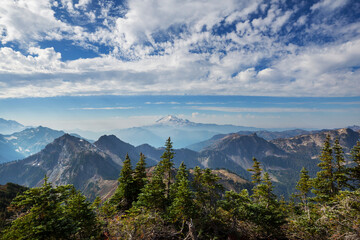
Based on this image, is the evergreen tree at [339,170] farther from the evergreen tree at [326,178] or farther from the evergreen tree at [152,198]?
the evergreen tree at [152,198]

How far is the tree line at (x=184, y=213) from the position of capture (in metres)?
16.2

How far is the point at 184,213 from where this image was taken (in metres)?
24.2

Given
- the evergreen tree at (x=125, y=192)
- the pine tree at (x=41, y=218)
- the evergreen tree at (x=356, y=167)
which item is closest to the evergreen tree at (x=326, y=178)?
the evergreen tree at (x=356, y=167)

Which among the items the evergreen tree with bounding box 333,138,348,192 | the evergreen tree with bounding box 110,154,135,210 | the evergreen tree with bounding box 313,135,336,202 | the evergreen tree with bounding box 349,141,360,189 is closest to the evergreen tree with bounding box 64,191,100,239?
the evergreen tree with bounding box 110,154,135,210

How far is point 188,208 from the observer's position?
24516 millimetres

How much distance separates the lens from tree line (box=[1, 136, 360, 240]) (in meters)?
16.2

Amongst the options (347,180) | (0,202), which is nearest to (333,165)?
(347,180)

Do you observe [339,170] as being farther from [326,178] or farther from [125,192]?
[125,192]

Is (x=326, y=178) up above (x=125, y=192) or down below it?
above

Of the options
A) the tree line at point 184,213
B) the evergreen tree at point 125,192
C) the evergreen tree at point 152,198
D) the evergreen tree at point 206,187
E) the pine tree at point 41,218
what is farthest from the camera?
the evergreen tree at point 125,192

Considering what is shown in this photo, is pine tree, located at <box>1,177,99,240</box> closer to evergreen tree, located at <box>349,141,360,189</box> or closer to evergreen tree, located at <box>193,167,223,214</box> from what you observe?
evergreen tree, located at <box>193,167,223,214</box>

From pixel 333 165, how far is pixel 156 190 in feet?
109

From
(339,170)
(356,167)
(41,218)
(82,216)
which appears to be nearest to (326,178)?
(339,170)

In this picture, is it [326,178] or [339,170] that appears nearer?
[339,170]
